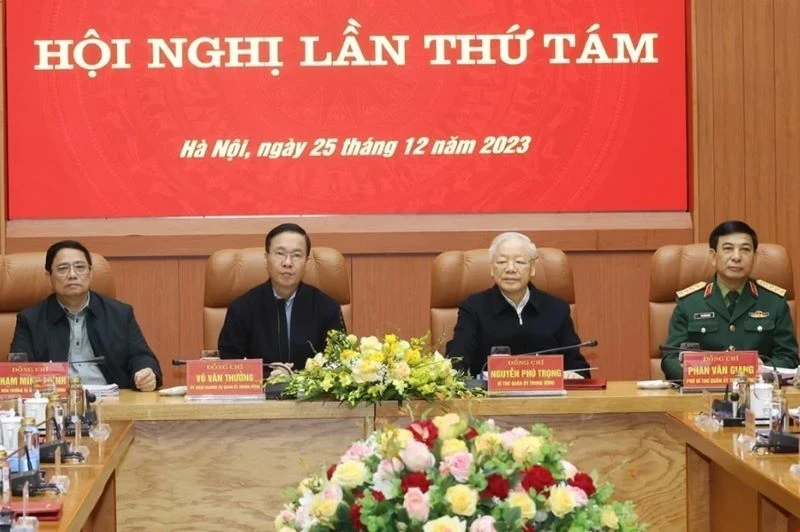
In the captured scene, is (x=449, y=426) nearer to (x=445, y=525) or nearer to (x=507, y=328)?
(x=445, y=525)

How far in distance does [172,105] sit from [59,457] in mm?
2612

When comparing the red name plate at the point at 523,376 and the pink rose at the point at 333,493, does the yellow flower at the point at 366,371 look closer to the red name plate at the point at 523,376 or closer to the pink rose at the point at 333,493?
the red name plate at the point at 523,376

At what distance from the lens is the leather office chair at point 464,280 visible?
4422mm

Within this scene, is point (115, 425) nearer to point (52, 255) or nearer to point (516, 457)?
point (52, 255)

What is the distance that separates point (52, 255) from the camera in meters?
4.17

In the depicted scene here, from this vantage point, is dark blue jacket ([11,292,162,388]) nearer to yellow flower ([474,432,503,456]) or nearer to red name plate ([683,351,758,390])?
red name plate ([683,351,758,390])

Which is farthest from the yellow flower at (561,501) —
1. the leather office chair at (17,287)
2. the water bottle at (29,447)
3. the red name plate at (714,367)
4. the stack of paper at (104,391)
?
the leather office chair at (17,287)

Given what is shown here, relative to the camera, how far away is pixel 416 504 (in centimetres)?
156

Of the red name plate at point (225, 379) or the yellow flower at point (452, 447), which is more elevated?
the yellow flower at point (452, 447)

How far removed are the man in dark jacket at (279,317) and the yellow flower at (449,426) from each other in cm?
262

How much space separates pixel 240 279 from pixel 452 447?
9.47ft

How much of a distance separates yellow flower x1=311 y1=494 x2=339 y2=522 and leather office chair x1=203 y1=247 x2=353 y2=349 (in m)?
2.81

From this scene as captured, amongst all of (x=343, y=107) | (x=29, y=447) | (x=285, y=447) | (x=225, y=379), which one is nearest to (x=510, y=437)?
(x=29, y=447)

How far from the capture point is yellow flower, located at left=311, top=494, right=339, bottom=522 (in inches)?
63.8
